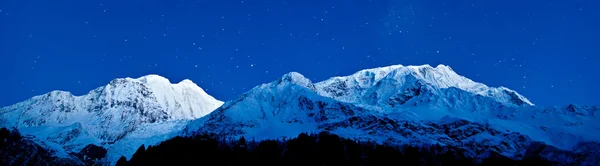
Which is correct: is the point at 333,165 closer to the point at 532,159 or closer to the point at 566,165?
the point at 532,159

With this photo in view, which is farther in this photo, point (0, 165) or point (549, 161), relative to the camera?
point (549, 161)

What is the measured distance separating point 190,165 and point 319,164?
4164 cm

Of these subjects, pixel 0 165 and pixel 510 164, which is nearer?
pixel 0 165

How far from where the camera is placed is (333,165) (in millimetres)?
199750

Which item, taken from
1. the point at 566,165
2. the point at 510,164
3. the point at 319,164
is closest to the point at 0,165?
the point at 319,164

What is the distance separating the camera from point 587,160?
629 feet

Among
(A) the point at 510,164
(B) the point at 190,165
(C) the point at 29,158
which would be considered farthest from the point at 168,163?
(A) the point at 510,164

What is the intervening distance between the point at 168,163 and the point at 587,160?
131947 millimetres

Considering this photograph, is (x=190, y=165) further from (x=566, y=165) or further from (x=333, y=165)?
(x=566, y=165)

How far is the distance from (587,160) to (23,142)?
178 meters

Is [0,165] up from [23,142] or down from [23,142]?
down

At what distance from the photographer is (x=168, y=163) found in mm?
199625

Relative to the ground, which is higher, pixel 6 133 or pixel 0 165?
pixel 6 133

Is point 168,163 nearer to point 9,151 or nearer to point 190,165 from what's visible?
point 190,165
